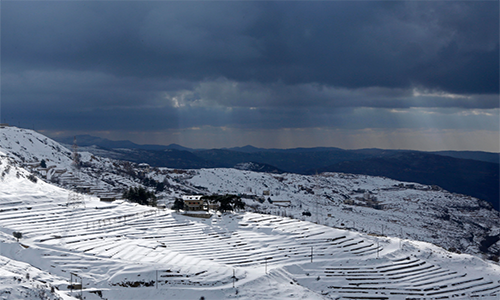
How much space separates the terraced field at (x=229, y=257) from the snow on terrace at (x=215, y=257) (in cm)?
14

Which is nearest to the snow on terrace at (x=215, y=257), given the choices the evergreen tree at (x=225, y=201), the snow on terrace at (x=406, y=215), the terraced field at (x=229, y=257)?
the terraced field at (x=229, y=257)

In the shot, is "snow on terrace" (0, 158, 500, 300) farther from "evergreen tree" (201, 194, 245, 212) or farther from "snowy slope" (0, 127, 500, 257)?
"snowy slope" (0, 127, 500, 257)

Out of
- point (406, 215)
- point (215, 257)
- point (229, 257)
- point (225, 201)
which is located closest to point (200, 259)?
point (215, 257)

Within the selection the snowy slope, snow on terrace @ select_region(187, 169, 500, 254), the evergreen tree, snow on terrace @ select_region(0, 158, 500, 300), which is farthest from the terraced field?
snow on terrace @ select_region(187, 169, 500, 254)

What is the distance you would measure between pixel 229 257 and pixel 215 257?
1942mm

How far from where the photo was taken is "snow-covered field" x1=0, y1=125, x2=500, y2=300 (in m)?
33.6

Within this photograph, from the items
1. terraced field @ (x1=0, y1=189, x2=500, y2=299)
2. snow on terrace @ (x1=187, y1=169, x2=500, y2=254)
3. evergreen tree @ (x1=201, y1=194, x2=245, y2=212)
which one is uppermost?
evergreen tree @ (x1=201, y1=194, x2=245, y2=212)

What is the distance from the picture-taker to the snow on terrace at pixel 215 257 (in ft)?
113

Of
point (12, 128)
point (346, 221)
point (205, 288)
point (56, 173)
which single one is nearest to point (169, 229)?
point (205, 288)

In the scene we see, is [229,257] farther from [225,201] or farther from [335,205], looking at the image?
[335,205]

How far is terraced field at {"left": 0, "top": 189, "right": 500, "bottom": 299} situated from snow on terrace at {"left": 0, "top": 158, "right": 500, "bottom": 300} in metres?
0.14

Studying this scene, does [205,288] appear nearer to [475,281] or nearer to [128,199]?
[475,281]

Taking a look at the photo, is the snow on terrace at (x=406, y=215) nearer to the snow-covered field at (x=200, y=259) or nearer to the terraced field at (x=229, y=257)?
the terraced field at (x=229, y=257)

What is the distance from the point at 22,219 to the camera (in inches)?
1943
